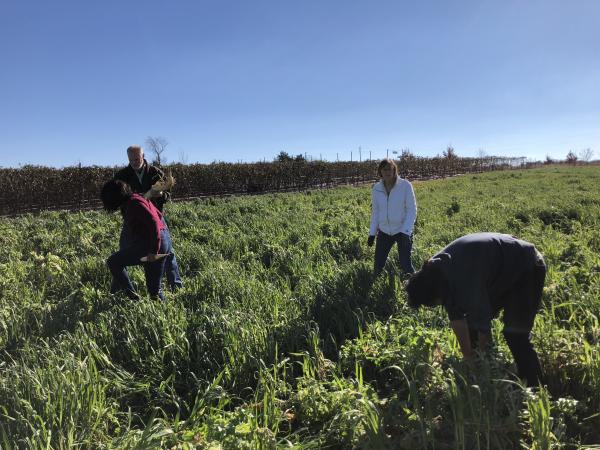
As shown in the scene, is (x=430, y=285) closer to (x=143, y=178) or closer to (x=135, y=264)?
(x=135, y=264)

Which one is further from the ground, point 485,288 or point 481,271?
point 481,271

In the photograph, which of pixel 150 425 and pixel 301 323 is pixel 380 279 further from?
pixel 150 425

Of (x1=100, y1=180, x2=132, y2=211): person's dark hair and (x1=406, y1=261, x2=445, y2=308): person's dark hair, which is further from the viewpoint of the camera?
(x1=100, y1=180, x2=132, y2=211): person's dark hair

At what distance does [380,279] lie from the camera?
436 cm

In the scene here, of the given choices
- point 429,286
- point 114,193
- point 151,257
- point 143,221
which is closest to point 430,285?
point 429,286

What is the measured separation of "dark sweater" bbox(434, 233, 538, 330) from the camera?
7.33ft

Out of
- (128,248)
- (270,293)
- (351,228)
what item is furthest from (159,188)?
(351,228)

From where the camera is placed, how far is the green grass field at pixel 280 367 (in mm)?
2092

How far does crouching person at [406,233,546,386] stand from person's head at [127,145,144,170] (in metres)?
3.57

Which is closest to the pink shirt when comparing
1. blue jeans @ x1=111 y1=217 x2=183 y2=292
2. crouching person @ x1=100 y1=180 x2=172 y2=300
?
crouching person @ x1=100 y1=180 x2=172 y2=300

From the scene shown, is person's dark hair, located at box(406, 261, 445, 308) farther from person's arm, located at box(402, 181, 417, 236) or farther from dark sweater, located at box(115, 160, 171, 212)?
dark sweater, located at box(115, 160, 171, 212)

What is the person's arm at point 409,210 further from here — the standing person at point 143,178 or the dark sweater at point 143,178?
the dark sweater at point 143,178

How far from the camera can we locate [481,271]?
227cm

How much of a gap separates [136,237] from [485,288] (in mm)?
3484
